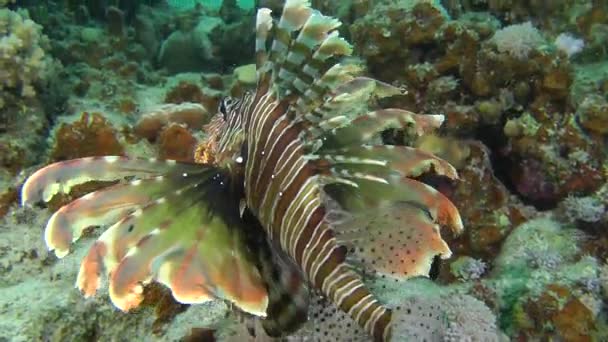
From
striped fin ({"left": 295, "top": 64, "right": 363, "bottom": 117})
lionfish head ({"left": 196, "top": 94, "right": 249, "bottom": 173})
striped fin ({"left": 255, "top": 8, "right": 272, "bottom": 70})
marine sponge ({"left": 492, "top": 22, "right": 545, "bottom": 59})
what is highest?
striped fin ({"left": 255, "top": 8, "right": 272, "bottom": 70})

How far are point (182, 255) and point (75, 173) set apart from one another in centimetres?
46

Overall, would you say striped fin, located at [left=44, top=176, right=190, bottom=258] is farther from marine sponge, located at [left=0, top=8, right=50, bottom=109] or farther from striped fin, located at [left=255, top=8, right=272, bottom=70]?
marine sponge, located at [left=0, top=8, right=50, bottom=109]

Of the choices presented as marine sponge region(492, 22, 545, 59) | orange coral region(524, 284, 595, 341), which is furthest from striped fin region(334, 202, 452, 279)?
marine sponge region(492, 22, 545, 59)

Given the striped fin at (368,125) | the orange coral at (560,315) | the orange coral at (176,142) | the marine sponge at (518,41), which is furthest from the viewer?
the orange coral at (176,142)

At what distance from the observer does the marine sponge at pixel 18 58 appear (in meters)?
4.07

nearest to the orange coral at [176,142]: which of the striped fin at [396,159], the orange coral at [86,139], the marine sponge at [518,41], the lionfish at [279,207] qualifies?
the orange coral at [86,139]

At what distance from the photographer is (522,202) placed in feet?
11.6

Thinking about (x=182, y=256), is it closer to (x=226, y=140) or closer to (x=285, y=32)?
(x=226, y=140)

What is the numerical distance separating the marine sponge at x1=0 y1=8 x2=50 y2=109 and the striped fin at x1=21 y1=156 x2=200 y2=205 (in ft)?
9.11

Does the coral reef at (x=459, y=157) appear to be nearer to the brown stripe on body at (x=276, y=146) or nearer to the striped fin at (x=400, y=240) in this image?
the striped fin at (x=400, y=240)

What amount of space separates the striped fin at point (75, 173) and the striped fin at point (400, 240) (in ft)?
3.03

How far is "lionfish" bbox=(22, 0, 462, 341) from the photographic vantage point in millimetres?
1710

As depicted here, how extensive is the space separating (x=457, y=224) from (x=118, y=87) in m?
4.49

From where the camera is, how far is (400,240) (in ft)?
7.28
